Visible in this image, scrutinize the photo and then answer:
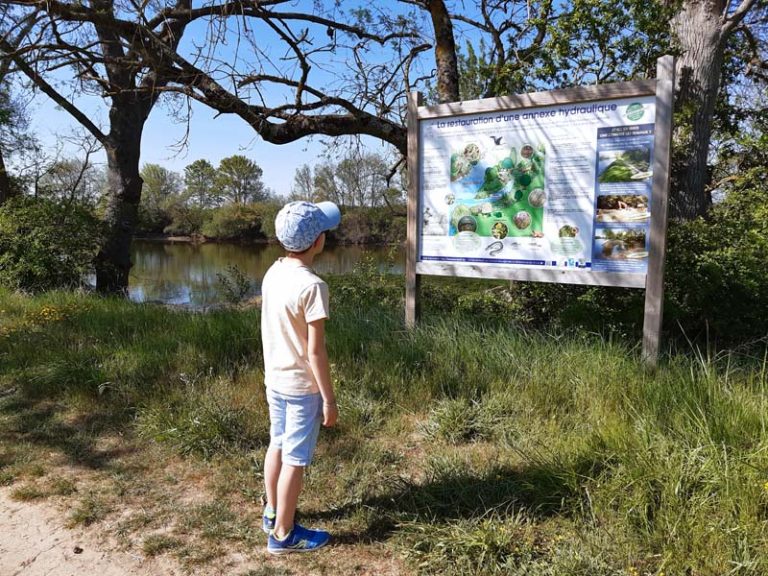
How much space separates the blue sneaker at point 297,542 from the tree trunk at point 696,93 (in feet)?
24.2

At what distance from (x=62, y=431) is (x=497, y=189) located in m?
3.78

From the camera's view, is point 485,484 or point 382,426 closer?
point 485,484

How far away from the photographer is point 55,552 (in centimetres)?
254

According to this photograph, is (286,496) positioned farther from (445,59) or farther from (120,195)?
(120,195)

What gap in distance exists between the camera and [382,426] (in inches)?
145

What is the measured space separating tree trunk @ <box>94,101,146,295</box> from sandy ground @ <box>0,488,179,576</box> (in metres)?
8.54

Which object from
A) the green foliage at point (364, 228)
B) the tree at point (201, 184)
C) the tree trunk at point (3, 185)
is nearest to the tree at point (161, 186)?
the tree at point (201, 184)

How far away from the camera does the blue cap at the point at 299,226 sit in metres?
2.38

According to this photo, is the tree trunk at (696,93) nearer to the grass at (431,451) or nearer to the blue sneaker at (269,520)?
the grass at (431,451)

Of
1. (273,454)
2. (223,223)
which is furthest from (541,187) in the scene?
(223,223)

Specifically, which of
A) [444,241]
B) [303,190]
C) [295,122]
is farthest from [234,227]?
[444,241]

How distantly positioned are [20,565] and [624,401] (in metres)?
3.31

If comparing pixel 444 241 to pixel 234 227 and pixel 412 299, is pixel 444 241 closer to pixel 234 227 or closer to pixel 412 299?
pixel 412 299

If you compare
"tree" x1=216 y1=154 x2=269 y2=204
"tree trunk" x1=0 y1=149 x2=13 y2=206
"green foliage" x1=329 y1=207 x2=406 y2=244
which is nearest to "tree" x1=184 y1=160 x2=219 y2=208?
"tree" x1=216 y1=154 x2=269 y2=204
